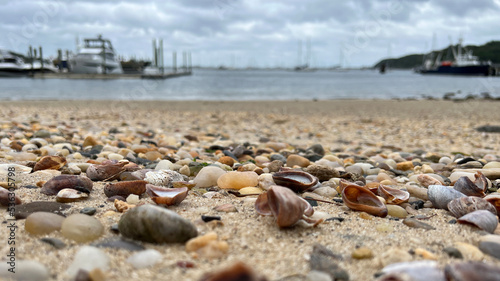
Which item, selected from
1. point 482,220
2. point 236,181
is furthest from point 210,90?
point 482,220

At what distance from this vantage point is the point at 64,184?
212 cm

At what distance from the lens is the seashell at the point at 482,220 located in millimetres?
1666

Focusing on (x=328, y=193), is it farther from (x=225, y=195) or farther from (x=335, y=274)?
(x=335, y=274)

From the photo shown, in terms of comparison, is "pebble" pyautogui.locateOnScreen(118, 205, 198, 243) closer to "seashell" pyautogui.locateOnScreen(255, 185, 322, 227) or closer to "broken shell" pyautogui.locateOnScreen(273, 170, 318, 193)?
"seashell" pyautogui.locateOnScreen(255, 185, 322, 227)

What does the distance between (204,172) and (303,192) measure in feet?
2.37

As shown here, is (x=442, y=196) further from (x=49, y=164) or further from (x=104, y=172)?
(x=49, y=164)

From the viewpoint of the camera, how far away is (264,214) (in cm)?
175

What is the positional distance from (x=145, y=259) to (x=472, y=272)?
1.07m

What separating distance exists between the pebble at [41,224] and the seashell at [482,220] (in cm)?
192

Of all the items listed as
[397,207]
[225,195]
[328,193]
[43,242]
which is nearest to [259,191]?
[225,195]

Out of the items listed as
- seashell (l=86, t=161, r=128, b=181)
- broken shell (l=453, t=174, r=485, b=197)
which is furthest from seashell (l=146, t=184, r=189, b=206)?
broken shell (l=453, t=174, r=485, b=197)

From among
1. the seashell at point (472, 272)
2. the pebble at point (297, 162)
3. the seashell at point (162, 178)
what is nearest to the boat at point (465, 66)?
the pebble at point (297, 162)

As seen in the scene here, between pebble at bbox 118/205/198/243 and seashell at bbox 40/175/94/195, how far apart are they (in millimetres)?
801

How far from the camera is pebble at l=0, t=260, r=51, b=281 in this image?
1.16 m
